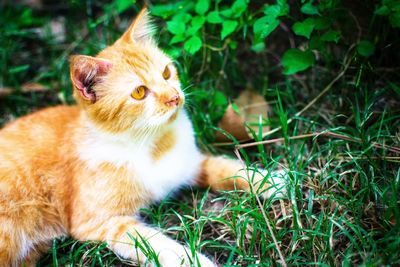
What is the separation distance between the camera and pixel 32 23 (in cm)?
410

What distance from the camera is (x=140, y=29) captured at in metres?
2.65

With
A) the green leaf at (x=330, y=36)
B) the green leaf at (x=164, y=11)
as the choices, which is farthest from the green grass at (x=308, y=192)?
the green leaf at (x=164, y=11)

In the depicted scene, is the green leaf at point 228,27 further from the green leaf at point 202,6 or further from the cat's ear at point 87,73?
the cat's ear at point 87,73

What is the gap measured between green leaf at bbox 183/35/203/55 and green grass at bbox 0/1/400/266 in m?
0.28

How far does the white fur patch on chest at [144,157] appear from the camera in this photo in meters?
2.45

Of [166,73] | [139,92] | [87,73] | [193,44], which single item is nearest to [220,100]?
[193,44]

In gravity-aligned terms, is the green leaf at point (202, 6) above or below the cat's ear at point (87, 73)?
above

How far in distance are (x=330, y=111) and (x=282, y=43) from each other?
81 centimetres

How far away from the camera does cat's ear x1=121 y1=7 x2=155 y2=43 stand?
2566mm

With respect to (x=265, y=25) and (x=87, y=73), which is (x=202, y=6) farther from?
(x=87, y=73)

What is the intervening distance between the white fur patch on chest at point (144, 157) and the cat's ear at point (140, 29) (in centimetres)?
58

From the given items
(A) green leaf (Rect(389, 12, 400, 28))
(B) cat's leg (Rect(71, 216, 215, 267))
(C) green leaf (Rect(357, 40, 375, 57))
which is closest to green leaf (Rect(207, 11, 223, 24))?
(C) green leaf (Rect(357, 40, 375, 57))

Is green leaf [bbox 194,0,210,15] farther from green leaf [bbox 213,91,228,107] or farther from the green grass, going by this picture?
green leaf [bbox 213,91,228,107]

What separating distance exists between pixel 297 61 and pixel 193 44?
69 centimetres
